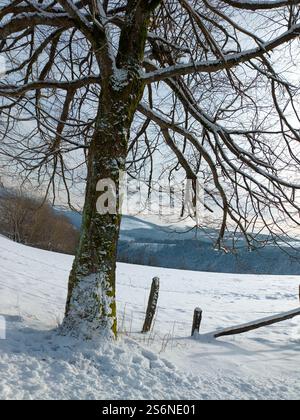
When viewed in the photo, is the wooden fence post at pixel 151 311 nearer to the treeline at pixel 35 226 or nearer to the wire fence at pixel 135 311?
the wire fence at pixel 135 311

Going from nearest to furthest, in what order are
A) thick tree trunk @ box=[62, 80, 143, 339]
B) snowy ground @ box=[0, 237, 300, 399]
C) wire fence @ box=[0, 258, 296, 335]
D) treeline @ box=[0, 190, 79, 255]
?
snowy ground @ box=[0, 237, 300, 399], thick tree trunk @ box=[62, 80, 143, 339], wire fence @ box=[0, 258, 296, 335], treeline @ box=[0, 190, 79, 255]

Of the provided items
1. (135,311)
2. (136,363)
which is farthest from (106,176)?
(135,311)

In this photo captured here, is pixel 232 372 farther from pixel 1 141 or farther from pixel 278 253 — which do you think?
pixel 1 141

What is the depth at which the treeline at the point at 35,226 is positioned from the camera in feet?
143

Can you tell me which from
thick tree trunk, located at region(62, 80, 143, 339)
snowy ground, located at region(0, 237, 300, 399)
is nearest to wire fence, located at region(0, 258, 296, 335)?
snowy ground, located at region(0, 237, 300, 399)

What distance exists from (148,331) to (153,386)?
2607 millimetres

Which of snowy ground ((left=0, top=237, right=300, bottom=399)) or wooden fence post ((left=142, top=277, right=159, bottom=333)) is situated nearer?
snowy ground ((left=0, top=237, right=300, bottom=399))

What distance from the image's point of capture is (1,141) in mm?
6184

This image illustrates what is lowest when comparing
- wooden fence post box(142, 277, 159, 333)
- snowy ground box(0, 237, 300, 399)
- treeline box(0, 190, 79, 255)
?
snowy ground box(0, 237, 300, 399)

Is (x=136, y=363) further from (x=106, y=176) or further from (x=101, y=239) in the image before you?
(x=106, y=176)

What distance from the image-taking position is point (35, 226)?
1863 inches

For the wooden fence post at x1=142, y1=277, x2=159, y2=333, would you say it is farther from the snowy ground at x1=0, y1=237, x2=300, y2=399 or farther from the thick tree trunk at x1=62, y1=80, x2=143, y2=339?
the thick tree trunk at x1=62, y1=80, x2=143, y2=339

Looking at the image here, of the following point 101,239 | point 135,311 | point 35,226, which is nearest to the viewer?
point 101,239

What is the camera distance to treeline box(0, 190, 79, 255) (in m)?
43.5
